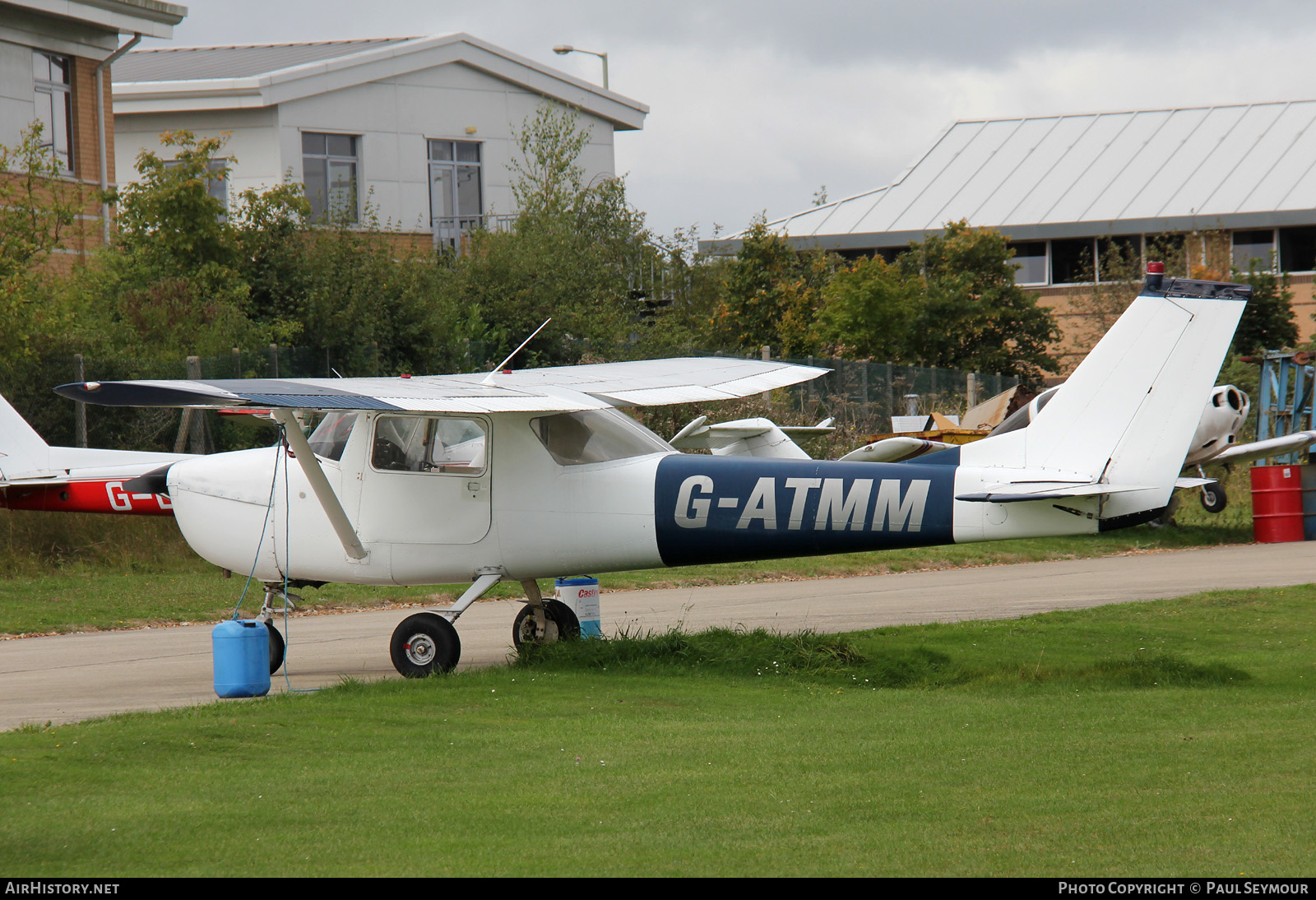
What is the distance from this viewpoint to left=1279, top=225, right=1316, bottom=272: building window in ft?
133

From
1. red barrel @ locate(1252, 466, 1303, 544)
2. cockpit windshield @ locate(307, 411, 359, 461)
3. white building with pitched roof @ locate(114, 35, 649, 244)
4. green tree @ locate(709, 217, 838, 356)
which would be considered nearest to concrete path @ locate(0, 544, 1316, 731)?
red barrel @ locate(1252, 466, 1303, 544)

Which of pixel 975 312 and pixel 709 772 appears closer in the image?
pixel 709 772

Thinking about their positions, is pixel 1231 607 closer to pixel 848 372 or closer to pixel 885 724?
pixel 885 724

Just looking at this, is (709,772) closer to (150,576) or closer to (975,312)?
(150,576)

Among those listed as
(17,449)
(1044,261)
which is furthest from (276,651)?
(1044,261)

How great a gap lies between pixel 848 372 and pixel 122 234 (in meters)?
13.8

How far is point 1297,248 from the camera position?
40875mm

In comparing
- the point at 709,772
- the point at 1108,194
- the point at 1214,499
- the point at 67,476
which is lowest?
the point at 709,772

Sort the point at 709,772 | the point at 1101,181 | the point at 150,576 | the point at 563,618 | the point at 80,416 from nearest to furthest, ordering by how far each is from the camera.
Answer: the point at 709,772
the point at 563,618
the point at 150,576
the point at 80,416
the point at 1101,181

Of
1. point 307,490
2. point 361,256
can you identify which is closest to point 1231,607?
point 307,490

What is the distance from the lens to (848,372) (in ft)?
90.7

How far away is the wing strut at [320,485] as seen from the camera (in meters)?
10.1

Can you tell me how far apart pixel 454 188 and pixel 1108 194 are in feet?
64.1

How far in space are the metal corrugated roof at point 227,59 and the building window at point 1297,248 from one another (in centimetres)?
2700
